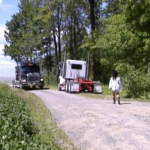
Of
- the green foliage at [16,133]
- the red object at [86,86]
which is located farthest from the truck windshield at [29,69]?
the green foliage at [16,133]

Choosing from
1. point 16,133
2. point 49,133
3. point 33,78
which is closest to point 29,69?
point 33,78

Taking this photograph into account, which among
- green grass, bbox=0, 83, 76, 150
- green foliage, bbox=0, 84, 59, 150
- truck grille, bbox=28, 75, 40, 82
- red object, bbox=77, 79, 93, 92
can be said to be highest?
truck grille, bbox=28, 75, 40, 82

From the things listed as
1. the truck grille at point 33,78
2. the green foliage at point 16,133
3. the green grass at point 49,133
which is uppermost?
the truck grille at point 33,78

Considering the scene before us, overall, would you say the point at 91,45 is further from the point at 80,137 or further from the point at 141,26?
the point at 80,137

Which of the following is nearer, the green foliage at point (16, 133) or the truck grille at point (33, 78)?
the green foliage at point (16, 133)

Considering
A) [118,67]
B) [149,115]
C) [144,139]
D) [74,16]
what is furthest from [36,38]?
[144,139]

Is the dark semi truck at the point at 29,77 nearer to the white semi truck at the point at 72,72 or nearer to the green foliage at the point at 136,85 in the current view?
the white semi truck at the point at 72,72

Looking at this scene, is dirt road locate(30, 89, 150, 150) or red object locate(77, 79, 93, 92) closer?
dirt road locate(30, 89, 150, 150)

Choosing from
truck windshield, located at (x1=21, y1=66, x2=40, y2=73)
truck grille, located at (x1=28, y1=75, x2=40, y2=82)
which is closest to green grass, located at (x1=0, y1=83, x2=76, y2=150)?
truck grille, located at (x1=28, y1=75, x2=40, y2=82)

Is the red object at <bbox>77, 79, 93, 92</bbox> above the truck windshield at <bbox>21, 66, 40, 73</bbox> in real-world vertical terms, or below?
below

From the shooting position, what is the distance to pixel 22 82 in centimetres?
3631

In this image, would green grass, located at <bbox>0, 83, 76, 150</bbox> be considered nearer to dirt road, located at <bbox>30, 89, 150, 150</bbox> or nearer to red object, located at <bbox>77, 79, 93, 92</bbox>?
dirt road, located at <bbox>30, 89, 150, 150</bbox>

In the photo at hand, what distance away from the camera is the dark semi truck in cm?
3593

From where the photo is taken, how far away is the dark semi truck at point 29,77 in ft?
118
